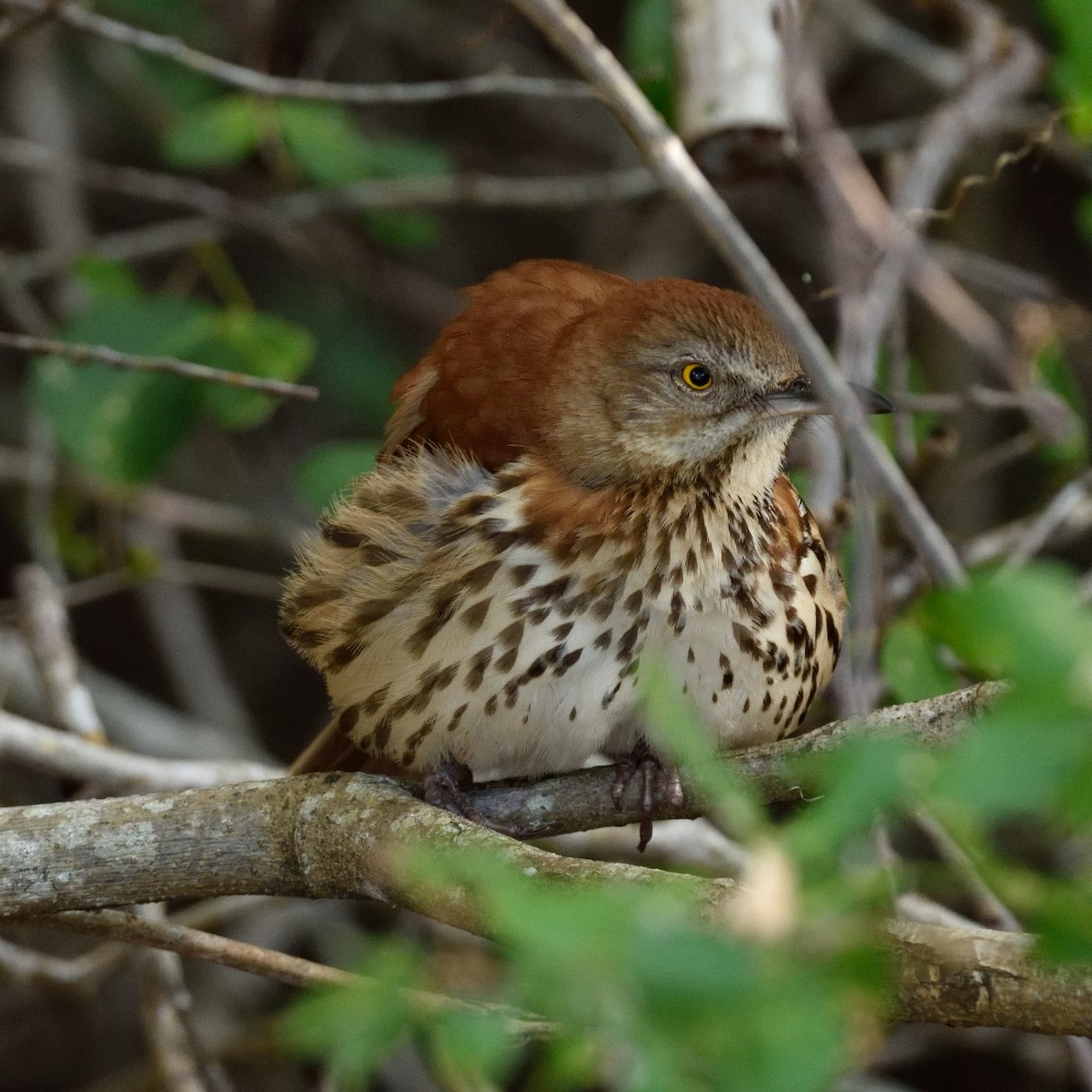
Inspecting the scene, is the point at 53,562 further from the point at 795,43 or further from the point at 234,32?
the point at 795,43

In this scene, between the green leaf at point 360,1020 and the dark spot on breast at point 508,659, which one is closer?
the green leaf at point 360,1020

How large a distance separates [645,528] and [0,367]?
350 centimetres

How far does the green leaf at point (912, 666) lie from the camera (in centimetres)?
252

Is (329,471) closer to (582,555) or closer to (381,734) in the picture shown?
(381,734)

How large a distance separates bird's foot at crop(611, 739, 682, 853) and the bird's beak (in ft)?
1.92

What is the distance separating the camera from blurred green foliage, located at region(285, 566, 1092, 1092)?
95cm

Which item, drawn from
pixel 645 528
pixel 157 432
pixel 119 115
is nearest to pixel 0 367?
pixel 119 115

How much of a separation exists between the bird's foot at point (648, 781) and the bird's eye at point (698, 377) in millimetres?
590

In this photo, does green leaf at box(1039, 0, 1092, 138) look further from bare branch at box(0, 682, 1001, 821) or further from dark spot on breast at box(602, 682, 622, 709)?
dark spot on breast at box(602, 682, 622, 709)

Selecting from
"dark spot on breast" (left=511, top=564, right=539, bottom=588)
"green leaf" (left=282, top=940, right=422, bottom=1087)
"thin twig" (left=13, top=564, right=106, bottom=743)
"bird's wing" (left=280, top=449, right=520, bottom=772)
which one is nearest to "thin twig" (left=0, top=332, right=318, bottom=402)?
"bird's wing" (left=280, top=449, right=520, bottom=772)

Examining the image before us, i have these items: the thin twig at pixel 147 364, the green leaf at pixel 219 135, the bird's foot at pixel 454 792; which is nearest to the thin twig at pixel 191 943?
the bird's foot at pixel 454 792

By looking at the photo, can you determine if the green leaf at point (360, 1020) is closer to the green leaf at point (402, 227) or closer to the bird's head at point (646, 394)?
the bird's head at point (646, 394)

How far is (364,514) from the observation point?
2.86 metres

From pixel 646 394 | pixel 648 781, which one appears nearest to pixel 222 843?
pixel 648 781
